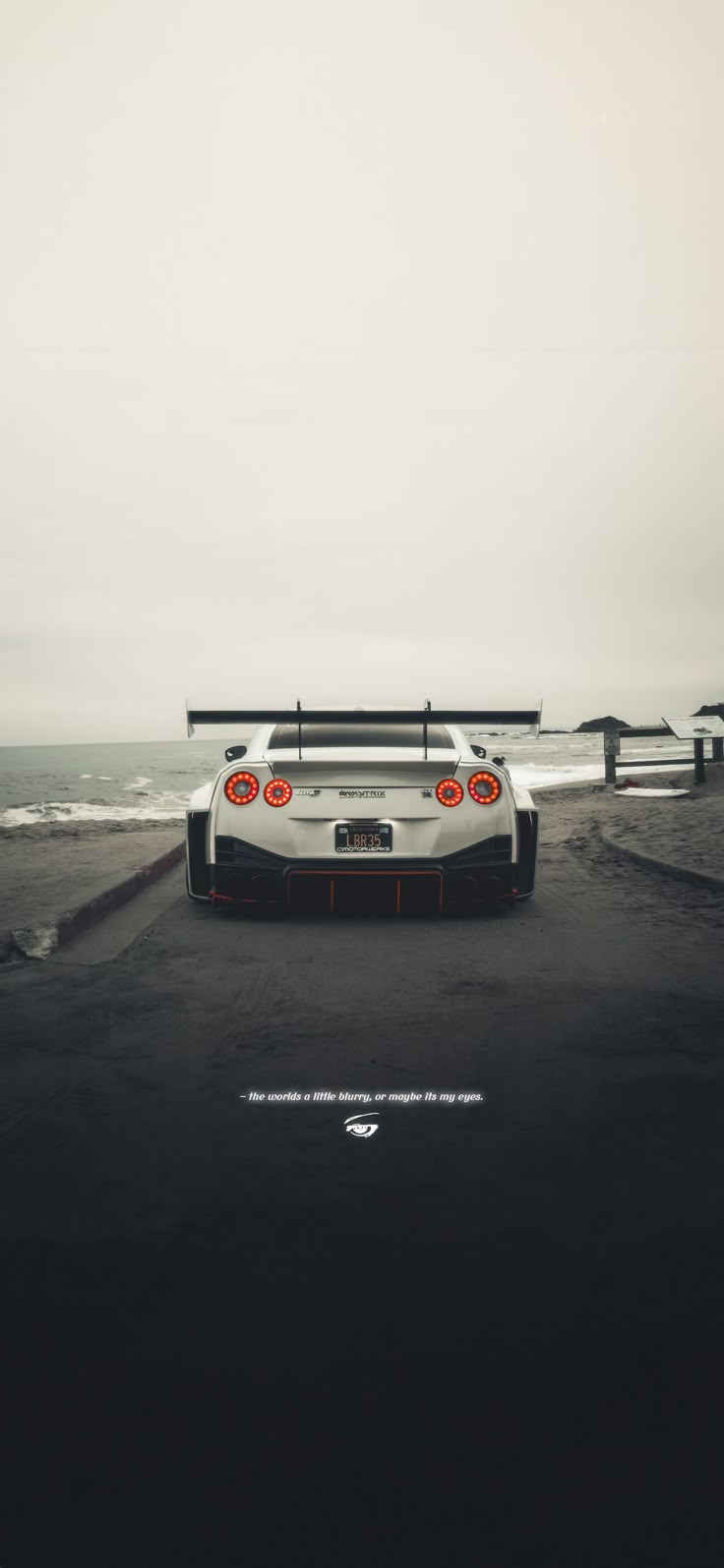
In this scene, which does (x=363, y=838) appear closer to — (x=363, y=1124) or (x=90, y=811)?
(x=363, y=1124)

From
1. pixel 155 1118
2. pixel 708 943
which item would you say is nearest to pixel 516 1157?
pixel 155 1118

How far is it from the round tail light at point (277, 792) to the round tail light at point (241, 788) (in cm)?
9

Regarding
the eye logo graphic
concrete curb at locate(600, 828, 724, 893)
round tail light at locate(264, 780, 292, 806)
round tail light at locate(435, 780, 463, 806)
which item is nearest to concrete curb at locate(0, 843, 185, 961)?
round tail light at locate(264, 780, 292, 806)

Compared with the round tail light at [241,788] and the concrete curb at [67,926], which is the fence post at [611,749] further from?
the round tail light at [241,788]

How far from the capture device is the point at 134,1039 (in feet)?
12.8

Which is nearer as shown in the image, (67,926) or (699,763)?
(67,926)

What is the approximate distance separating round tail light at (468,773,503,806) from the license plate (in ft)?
2.06

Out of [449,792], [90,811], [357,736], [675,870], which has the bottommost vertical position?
[90,811]

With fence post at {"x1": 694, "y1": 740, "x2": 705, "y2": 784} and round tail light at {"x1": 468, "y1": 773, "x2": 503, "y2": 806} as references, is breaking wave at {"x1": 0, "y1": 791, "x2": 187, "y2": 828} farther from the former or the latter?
round tail light at {"x1": 468, "y1": 773, "x2": 503, "y2": 806}

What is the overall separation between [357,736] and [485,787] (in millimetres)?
1355

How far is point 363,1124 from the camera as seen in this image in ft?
9.71

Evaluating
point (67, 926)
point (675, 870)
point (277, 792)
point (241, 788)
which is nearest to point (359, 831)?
point (277, 792)

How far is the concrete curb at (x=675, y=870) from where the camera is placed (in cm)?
761

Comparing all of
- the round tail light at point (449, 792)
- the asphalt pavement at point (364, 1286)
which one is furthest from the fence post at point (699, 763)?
the asphalt pavement at point (364, 1286)
